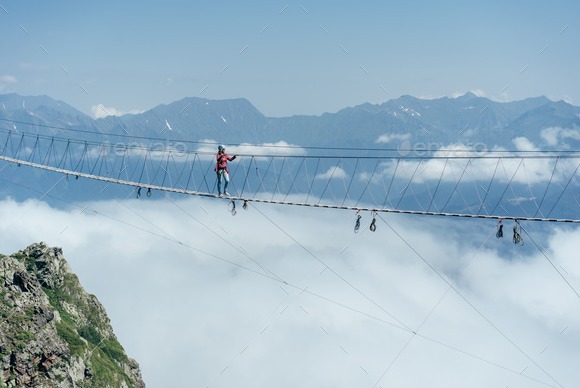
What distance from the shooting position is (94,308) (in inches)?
5669

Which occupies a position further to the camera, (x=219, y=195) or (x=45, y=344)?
(x=45, y=344)

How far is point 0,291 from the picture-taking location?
87.6 meters

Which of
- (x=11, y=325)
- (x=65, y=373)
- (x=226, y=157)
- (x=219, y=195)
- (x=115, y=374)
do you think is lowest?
(x=115, y=374)

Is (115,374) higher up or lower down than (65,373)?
lower down

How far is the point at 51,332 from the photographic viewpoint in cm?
9162

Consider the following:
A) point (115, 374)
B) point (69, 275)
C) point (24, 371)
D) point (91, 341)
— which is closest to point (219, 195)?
point (24, 371)

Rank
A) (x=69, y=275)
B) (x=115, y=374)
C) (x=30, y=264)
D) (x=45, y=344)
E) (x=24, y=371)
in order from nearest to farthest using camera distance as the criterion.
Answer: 1. (x=24, y=371)
2. (x=45, y=344)
3. (x=115, y=374)
4. (x=30, y=264)
5. (x=69, y=275)

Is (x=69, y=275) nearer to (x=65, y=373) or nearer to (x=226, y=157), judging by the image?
(x=65, y=373)

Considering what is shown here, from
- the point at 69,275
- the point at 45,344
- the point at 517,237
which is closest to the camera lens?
the point at 517,237

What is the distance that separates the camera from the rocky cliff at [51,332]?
268 ft

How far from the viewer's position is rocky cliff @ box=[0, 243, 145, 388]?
81.6 m

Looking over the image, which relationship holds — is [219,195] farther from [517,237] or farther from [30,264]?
[30,264]

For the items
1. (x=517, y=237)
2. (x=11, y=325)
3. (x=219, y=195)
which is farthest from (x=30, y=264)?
(x=517, y=237)

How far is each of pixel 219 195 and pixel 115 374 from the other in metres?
82.8
